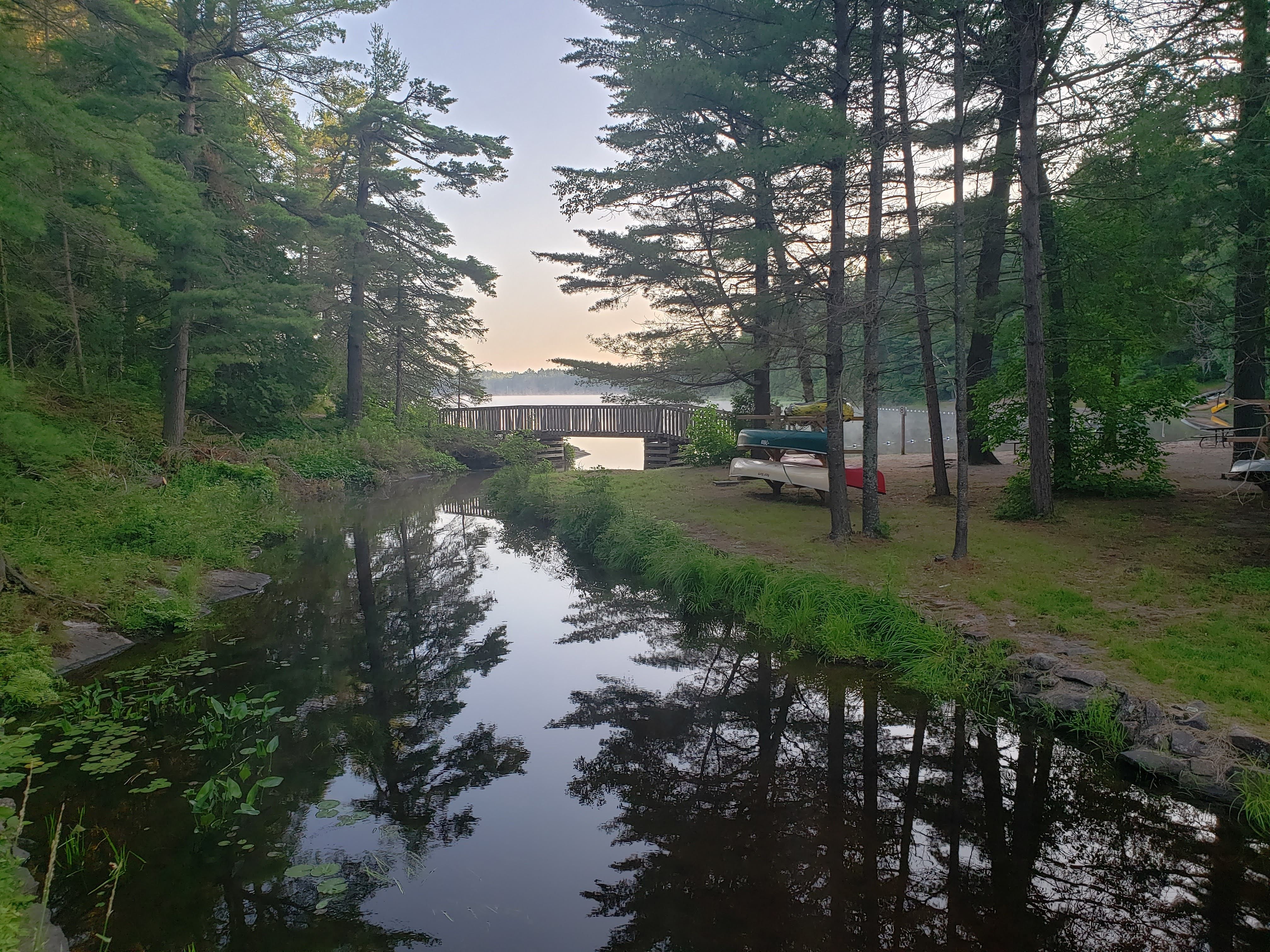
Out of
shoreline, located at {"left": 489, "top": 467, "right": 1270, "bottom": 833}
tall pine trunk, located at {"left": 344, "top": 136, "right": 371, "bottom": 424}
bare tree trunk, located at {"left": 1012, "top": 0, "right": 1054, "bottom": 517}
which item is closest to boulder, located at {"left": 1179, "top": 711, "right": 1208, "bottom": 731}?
shoreline, located at {"left": 489, "top": 467, "right": 1270, "bottom": 833}

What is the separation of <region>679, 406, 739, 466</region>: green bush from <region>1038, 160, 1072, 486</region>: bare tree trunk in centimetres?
781

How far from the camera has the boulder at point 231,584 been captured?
342 inches

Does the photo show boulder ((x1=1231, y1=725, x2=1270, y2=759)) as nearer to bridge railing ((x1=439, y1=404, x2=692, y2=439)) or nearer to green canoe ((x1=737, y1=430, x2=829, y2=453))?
green canoe ((x1=737, y1=430, x2=829, y2=453))

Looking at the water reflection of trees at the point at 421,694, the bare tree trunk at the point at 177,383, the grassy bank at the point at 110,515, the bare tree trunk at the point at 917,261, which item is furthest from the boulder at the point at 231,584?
the bare tree trunk at the point at 917,261

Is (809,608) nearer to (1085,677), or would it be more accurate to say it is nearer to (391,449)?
(1085,677)

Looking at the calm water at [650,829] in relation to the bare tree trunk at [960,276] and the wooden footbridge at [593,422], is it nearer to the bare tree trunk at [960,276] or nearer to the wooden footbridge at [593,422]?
the bare tree trunk at [960,276]

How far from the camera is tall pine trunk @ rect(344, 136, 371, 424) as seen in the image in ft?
71.3

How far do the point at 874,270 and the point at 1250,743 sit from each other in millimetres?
6236

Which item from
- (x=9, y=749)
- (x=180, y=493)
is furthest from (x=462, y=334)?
(x=9, y=749)

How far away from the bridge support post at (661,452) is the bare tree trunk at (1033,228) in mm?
12035

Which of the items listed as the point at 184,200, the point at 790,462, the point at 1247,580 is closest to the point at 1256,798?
the point at 1247,580

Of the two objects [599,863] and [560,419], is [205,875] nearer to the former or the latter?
[599,863]

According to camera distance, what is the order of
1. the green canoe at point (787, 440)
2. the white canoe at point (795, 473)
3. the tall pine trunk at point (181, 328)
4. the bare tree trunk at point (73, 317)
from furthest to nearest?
the tall pine trunk at point (181, 328), the green canoe at point (787, 440), the bare tree trunk at point (73, 317), the white canoe at point (795, 473)

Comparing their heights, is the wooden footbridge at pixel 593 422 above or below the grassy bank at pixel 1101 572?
above
